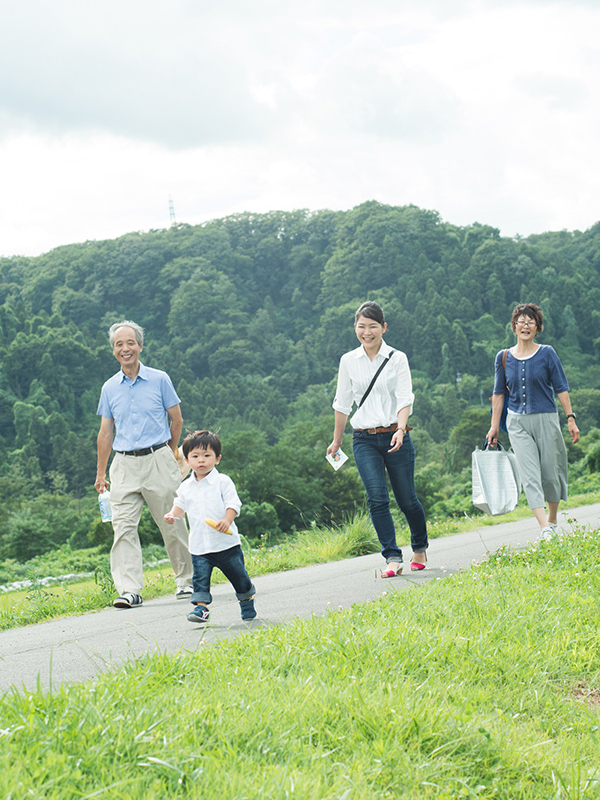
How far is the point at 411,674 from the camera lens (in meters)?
Result: 3.37

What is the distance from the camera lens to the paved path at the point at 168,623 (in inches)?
167

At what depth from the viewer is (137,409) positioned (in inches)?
258

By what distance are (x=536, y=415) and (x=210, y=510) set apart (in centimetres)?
343

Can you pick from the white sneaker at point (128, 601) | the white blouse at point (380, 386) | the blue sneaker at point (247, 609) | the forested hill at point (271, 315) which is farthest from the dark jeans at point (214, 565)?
the forested hill at point (271, 315)

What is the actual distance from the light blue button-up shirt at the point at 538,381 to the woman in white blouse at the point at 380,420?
1.27 m

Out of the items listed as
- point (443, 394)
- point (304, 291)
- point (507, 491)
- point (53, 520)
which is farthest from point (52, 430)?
point (507, 491)

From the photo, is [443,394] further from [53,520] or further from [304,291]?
[53,520]

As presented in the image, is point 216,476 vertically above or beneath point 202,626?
above

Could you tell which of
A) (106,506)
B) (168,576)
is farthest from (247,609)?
(168,576)

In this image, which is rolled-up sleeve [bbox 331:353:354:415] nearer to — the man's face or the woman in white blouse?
the woman in white blouse

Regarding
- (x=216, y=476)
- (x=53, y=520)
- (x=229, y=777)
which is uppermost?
(x=216, y=476)

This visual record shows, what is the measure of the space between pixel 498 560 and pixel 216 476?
230cm

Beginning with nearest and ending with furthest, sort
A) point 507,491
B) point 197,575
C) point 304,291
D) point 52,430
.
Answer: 1. point 197,575
2. point 507,491
3. point 52,430
4. point 304,291

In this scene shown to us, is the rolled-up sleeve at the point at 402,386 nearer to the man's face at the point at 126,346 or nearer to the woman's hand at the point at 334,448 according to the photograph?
the woman's hand at the point at 334,448
